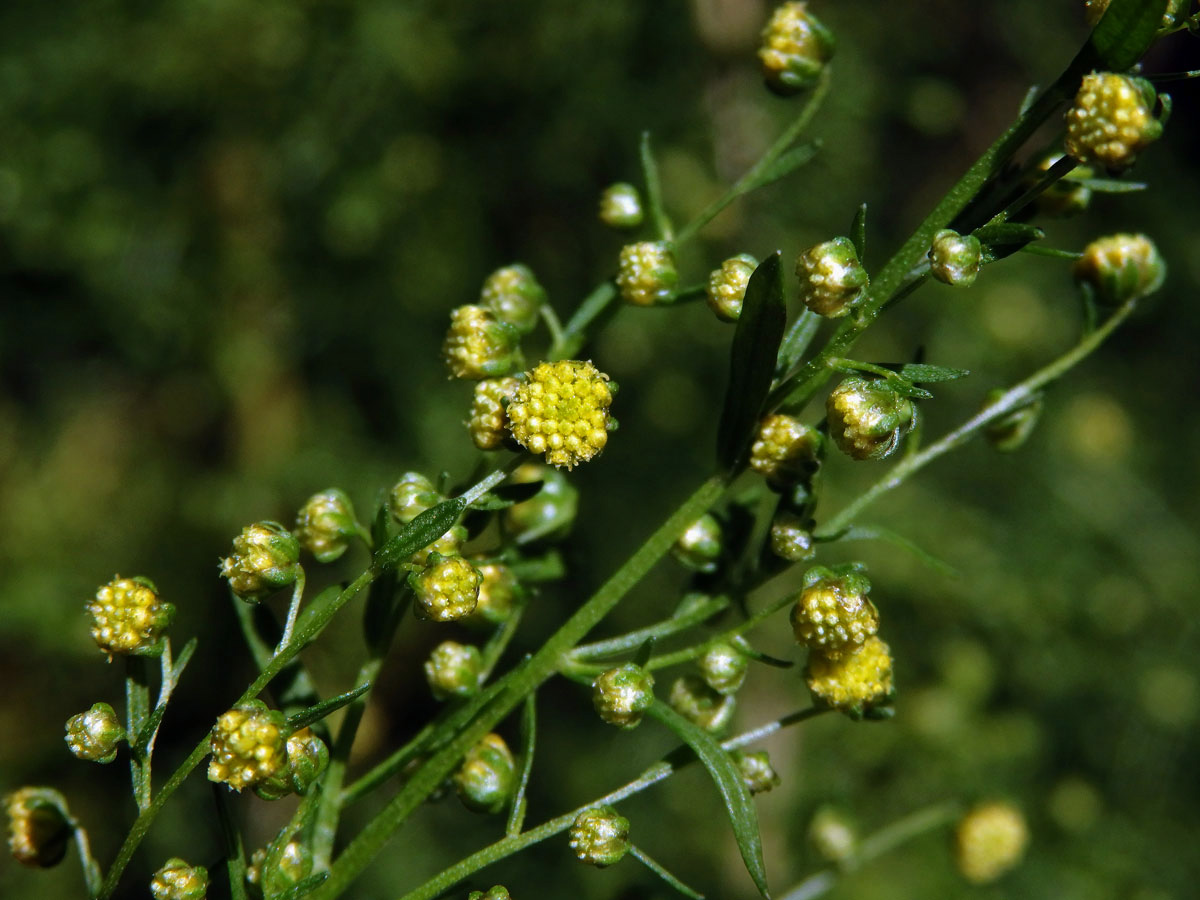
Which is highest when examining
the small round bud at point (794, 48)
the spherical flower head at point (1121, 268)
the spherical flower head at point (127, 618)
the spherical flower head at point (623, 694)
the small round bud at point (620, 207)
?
the small round bud at point (794, 48)

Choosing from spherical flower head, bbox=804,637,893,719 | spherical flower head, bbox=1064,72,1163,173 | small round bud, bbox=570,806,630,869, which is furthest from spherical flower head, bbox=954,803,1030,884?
spherical flower head, bbox=1064,72,1163,173

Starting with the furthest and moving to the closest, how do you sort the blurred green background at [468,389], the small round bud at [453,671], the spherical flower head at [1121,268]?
the blurred green background at [468,389]
the spherical flower head at [1121,268]
the small round bud at [453,671]

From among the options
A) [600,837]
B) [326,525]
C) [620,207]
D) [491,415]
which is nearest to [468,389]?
[620,207]

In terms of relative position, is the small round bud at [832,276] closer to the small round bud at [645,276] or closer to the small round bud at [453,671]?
the small round bud at [645,276]

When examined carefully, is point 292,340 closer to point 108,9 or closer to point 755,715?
point 108,9

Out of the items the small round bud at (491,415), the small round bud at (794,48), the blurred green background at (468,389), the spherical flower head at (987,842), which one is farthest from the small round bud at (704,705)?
the blurred green background at (468,389)

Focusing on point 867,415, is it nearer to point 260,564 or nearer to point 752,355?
point 752,355
